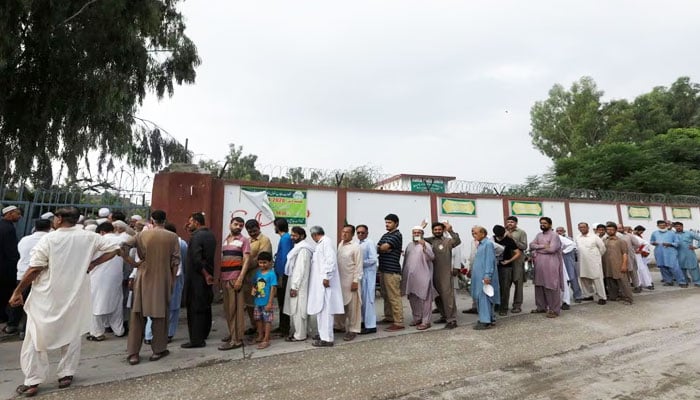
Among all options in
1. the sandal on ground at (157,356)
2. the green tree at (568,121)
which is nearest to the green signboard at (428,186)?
the sandal on ground at (157,356)

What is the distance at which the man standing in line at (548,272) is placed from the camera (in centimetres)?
614

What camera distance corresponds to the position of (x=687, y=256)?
924 centimetres

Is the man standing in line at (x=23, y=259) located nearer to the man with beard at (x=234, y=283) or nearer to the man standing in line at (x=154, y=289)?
the man standing in line at (x=154, y=289)

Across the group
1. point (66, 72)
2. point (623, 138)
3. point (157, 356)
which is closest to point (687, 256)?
point (157, 356)

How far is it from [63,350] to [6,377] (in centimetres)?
83

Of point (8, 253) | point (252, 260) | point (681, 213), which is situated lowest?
point (252, 260)

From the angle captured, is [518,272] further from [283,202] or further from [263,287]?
[283,202]

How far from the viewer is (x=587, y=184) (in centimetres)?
1742

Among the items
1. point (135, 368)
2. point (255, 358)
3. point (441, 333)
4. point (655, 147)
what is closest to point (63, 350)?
point (135, 368)

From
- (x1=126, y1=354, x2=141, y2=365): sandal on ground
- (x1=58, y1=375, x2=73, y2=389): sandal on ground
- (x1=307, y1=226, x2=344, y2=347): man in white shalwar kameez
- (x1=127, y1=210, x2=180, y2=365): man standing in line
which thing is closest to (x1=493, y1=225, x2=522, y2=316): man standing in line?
(x1=307, y1=226, x2=344, y2=347): man in white shalwar kameez

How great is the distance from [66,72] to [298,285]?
27.4ft

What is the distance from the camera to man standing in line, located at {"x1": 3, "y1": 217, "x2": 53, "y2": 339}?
189 inches

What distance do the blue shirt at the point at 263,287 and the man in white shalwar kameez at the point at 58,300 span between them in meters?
1.67

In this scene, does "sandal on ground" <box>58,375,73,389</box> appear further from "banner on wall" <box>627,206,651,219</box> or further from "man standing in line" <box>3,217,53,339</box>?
"banner on wall" <box>627,206,651,219</box>
